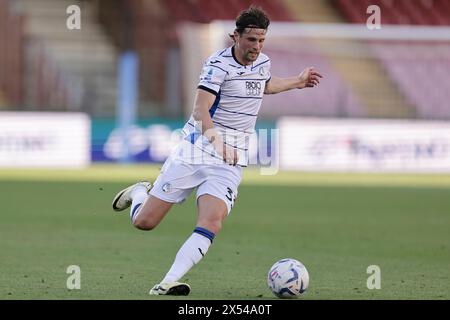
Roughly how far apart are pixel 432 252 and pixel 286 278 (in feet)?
12.8

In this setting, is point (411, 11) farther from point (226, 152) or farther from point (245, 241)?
point (226, 152)

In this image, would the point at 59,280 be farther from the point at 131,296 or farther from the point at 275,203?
the point at 275,203

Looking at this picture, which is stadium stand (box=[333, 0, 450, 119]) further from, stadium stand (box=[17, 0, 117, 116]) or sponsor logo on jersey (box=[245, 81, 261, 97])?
sponsor logo on jersey (box=[245, 81, 261, 97])

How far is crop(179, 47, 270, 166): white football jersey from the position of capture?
8.04m

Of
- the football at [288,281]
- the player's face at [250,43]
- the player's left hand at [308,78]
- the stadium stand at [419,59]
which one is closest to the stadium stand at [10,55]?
the stadium stand at [419,59]

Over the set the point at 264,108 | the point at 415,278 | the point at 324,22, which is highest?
the point at 324,22

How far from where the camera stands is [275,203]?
17.1m

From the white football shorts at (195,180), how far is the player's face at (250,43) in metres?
0.84

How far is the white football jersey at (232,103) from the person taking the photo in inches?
316

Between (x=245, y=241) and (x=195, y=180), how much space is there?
400 cm

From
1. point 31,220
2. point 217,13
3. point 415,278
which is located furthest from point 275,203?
point 217,13

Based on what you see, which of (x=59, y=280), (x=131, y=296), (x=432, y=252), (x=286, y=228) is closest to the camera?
(x=131, y=296)

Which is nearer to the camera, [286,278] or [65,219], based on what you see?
[286,278]

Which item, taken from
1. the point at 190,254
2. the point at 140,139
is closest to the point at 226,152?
the point at 190,254
